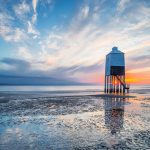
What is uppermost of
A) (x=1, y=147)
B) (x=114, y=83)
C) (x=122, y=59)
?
(x=122, y=59)

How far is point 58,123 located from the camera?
13.5m

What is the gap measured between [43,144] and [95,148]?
230cm

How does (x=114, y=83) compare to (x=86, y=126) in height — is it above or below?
above

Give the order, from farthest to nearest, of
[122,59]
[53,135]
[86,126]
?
[122,59] < [86,126] < [53,135]

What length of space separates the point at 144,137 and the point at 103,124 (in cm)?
358

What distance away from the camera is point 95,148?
27.4 ft

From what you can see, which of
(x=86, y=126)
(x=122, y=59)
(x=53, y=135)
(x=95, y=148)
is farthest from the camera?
(x=122, y=59)

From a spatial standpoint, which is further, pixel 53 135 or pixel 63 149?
pixel 53 135

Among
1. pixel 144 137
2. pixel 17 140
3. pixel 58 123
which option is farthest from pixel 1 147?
pixel 144 137

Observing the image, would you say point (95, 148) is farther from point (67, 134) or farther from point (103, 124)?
point (103, 124)

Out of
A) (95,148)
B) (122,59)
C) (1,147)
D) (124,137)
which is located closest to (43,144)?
(1,147)

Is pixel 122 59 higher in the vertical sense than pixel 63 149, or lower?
higher

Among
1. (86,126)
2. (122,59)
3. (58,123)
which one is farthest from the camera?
(122,59)

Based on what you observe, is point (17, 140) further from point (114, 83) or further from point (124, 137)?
point (114, 83)
